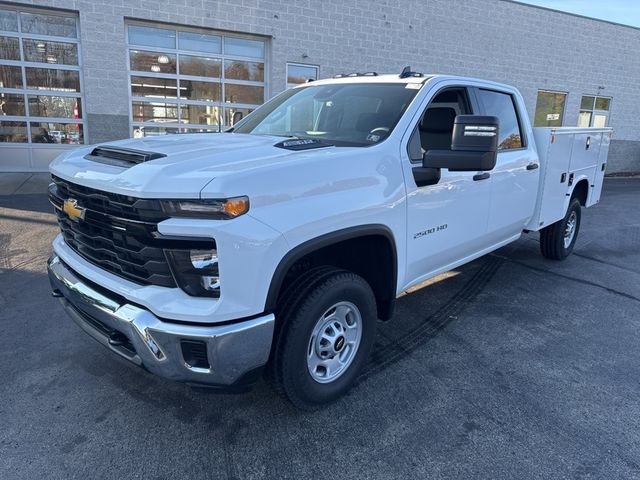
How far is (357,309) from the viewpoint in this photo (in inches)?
119

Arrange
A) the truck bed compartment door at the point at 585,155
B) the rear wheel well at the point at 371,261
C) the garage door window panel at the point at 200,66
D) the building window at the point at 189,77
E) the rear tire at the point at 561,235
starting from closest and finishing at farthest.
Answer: the rear wheel well at the point at 371,261
the truck bed compartment door at the point at 585,155
the rear tire at the point at 561,235
the building window at the point at 189,77
the garage door window panel at the point at 200,66

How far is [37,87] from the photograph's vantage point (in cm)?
1141

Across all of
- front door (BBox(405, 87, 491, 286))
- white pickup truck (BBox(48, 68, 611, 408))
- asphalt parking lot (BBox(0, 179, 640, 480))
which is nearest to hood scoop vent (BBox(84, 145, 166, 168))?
white pickup truck (BBox(48, 68, 611, 408))

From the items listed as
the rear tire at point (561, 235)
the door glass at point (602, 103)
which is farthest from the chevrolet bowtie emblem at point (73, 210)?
the door glass at point (602, 103)

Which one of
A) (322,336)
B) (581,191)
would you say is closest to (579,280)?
(581,191)

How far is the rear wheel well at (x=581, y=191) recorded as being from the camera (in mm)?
6340

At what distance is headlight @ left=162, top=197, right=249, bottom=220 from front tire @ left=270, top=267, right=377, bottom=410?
68cm

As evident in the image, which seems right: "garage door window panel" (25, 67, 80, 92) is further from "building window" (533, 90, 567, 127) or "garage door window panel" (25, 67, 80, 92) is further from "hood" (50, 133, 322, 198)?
"building window" (533, 90, 567, 127)

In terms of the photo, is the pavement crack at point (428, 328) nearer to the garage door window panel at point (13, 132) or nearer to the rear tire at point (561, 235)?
the rear tire at point (561, 235)

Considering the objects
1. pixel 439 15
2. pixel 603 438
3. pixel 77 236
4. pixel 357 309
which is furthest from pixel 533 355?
pixel 439 15

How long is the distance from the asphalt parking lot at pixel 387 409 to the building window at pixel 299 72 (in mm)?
9748

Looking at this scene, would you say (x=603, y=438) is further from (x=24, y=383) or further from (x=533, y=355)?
(x=24, y=383)

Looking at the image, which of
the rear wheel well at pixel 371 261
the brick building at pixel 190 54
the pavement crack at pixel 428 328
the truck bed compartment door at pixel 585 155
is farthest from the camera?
the brick building at pixel 190 54

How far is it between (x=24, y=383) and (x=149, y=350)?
4.99 ft
